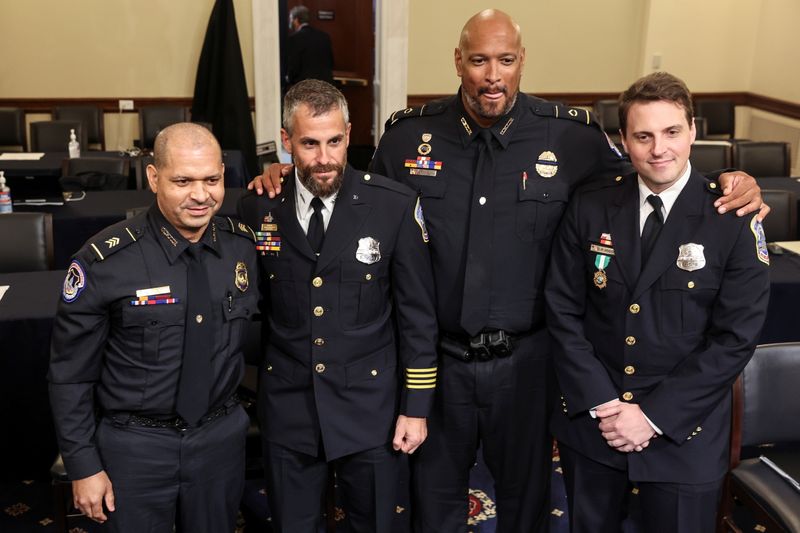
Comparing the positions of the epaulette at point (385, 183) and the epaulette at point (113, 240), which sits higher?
the epaulette at point (385, 183)

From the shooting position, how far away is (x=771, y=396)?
279 centimetres

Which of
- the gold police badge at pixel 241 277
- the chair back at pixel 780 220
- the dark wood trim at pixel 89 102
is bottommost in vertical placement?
the chair back at pixel 780 220

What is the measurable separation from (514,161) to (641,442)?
87cm

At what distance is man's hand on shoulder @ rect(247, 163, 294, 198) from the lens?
253 cm

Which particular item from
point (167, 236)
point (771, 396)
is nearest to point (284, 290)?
point (167, 236)

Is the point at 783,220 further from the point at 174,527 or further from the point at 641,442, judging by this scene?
the point at 174,527

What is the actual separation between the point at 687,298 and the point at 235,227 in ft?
3.96

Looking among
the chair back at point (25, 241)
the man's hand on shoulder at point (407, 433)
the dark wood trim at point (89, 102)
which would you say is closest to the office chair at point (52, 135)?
the dark wood trim at point (89, 102)

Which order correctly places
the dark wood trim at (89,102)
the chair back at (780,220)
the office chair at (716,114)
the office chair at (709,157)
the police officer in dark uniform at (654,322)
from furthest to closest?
the office chair at (716,114)
the dark wood trim at (89,102)
the office chair at (709,157)
the chair back at (780,220)
the police officer in dark uniform at (654,322)

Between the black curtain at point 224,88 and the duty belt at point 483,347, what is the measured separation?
550 cm

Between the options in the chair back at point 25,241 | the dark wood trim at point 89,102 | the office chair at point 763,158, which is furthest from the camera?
the dark wood trim at point 89,102

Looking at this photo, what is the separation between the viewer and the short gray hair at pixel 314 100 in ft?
7.56

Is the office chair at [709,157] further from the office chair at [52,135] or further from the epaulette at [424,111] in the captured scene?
the office chair at [52,135]

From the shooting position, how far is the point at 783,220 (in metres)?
4.62
